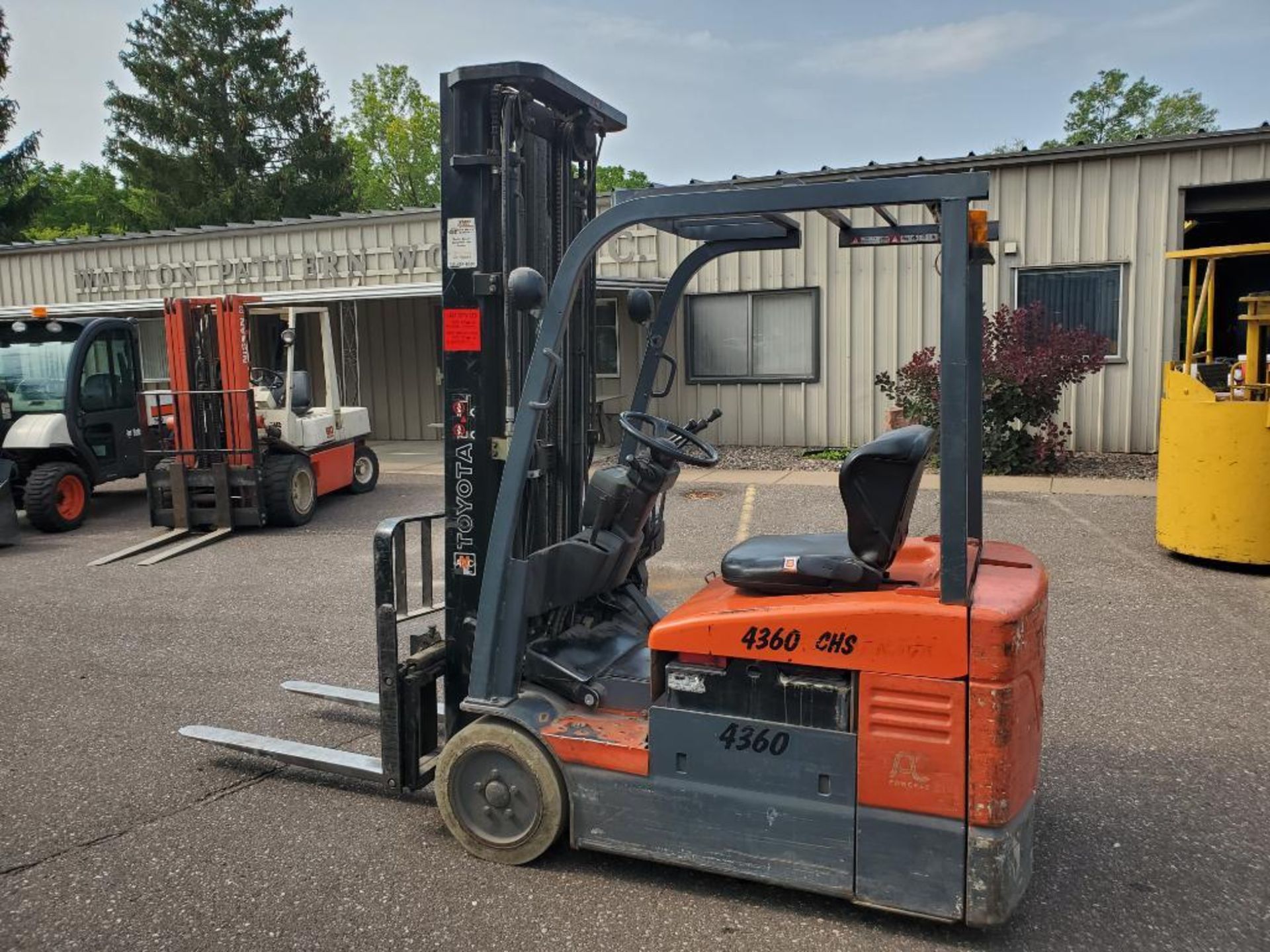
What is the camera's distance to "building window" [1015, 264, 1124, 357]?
549 inches

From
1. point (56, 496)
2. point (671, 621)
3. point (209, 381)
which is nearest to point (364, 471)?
point (209, 381)

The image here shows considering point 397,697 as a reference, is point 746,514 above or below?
below

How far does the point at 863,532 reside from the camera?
11.4 ft

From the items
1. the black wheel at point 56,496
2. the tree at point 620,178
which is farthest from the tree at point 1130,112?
the black wheel at point 56,496

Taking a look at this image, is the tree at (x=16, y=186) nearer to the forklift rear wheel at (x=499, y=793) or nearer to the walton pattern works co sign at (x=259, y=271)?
the walton pattern works co sign at (x=259, y=271)

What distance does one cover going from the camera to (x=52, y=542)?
431 inches

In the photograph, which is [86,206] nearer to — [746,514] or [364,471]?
[364,471]

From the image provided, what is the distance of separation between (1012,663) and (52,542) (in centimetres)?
1070

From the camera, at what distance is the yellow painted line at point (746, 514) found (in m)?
10.2

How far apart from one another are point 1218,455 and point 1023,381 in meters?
4.36

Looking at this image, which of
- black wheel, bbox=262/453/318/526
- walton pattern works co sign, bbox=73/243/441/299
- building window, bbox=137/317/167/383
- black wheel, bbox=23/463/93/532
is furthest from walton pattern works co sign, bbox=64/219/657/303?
black wheel, bbox=23/463/93/532

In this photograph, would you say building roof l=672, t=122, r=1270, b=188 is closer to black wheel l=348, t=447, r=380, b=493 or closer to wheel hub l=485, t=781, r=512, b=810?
black wheel l=348, t=447, r=380, b=493

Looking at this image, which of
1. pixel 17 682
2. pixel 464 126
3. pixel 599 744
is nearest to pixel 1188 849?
pixel 599 744

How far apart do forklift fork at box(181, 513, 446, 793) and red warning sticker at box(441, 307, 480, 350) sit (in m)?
0.74
